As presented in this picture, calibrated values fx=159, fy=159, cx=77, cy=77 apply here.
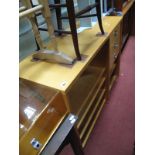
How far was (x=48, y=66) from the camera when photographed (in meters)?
0.97

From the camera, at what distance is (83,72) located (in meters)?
1.35

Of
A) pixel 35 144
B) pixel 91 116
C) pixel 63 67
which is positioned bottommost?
pixel 91 116

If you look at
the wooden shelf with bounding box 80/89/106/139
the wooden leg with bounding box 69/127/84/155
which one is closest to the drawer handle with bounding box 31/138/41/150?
the wooden leg with bounding box 69/127/84/155

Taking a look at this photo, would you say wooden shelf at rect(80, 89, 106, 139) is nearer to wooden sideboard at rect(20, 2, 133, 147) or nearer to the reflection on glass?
wooden sideboard at rect(20, 2, 133, 147)

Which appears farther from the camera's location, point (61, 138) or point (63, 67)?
point (63, 67)

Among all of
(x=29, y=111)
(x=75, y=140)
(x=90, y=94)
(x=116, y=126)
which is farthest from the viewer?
(x=116, y=126)

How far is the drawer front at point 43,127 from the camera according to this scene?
60 cm

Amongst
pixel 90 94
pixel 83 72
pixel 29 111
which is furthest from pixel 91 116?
pixel 29 111

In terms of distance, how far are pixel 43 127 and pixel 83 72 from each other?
2.44 ft

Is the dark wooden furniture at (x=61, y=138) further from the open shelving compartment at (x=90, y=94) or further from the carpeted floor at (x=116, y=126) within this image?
the carpeted floor at (x=116, y=126)

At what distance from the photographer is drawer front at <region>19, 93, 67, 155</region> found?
1.96ft

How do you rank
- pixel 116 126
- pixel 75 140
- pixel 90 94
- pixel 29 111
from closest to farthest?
pixel 29 111 < pixel 75 140 < pixel 90 94 < pixel 116 126

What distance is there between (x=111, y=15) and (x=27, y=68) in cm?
111

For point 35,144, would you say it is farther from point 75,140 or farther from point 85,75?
point 85,75
